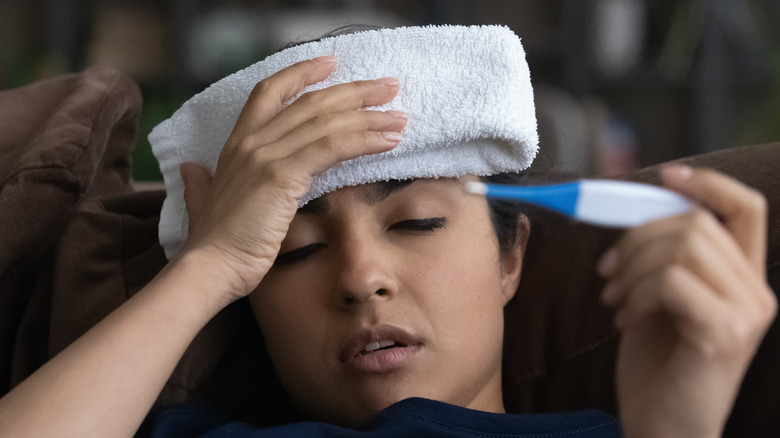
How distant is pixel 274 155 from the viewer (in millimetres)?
886

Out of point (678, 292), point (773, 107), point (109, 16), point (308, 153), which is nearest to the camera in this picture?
point (678, 292)

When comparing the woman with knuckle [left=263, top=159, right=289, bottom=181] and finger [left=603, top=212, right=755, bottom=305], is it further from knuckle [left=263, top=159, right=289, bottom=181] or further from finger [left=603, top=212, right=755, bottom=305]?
finger [left=603, top=212, right=755, bottom=305]

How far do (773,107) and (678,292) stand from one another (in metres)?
3.07

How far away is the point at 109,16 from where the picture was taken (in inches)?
137

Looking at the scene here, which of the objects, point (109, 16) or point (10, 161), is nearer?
point (10, 161)

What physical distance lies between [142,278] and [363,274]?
1.28 ft

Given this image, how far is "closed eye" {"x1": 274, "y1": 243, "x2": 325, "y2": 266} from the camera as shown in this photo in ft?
3.13

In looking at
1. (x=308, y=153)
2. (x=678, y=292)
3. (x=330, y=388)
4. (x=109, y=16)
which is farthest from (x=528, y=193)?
(x=109, y=16)

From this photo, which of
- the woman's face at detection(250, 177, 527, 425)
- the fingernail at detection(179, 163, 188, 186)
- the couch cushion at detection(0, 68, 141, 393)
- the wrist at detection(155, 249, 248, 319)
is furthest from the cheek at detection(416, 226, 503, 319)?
the couch cushion at detection(0, 68, 141, 393)

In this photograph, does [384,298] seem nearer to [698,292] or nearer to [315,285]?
[315,285]

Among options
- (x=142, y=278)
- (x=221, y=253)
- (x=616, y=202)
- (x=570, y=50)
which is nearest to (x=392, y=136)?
(x=221, y=253)

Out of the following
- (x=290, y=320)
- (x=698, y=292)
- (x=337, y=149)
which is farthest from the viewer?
(x=290, y=320)

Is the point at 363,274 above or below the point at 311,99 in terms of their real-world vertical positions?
below

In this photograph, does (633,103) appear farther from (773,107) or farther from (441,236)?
(441,236)
